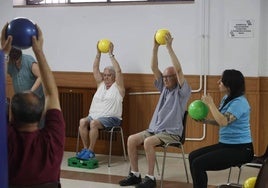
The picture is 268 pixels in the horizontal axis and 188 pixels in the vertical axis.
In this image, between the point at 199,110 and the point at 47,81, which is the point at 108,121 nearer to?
the point at 199,110

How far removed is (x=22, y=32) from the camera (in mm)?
2170

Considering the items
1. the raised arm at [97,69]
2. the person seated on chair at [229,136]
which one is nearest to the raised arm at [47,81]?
the person seated on chair at [229,136]

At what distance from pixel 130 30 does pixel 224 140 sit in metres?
2.45

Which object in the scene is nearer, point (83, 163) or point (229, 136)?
point (229, 136)

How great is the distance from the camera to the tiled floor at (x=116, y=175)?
4.48 metres

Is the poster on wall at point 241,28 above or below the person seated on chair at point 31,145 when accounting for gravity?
above

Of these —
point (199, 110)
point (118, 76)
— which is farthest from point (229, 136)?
point (118, 76)

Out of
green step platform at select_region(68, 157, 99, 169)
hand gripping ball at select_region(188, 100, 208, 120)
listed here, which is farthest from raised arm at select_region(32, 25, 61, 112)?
green step platform at select_region(68, 157, 99, 169)

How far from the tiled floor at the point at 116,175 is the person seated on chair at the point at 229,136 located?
0.87m

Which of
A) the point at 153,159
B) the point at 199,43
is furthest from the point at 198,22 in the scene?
the point at 153,159

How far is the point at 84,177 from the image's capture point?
4.72m

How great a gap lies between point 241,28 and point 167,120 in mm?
1565

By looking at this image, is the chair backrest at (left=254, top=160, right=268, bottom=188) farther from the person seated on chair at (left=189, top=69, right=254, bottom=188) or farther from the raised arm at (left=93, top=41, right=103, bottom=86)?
the raised arm at (left=93, top=41, right=103, bottom=86)

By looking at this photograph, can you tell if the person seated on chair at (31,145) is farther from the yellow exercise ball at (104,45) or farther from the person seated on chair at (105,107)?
the yellow exercise ball at (104,45)
